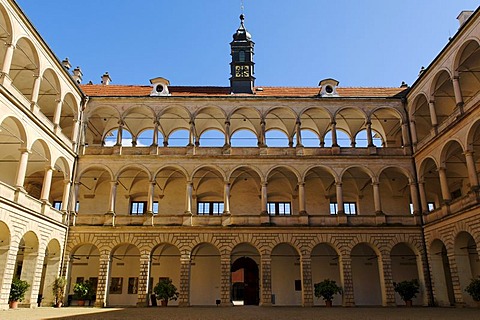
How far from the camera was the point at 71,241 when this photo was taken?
20891 mm

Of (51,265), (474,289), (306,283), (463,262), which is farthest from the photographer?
(306,283)

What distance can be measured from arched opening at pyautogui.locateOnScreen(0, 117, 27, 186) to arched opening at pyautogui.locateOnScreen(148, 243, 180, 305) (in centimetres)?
857

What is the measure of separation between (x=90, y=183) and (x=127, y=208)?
2594 millimetres

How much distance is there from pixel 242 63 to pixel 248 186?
8.25 meters

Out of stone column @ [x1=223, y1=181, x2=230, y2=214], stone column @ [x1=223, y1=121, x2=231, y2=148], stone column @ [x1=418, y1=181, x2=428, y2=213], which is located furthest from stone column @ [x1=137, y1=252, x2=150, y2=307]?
stone column @ [x1=418, y1=181, x2=428, y2=213]

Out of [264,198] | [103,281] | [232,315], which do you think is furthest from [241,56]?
[232,315]

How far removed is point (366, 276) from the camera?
2375cm

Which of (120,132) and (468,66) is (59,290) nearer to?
(120,132)

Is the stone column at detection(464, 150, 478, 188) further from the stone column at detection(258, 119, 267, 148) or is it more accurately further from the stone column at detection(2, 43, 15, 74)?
the stone column at detection(2, 43, 15, 74)

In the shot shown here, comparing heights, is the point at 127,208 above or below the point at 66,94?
below

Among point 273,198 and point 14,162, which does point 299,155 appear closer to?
point 273,198

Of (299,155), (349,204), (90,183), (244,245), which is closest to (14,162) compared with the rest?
(90,183)

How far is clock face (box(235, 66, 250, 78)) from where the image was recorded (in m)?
27.0

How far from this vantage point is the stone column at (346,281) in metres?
20.5
